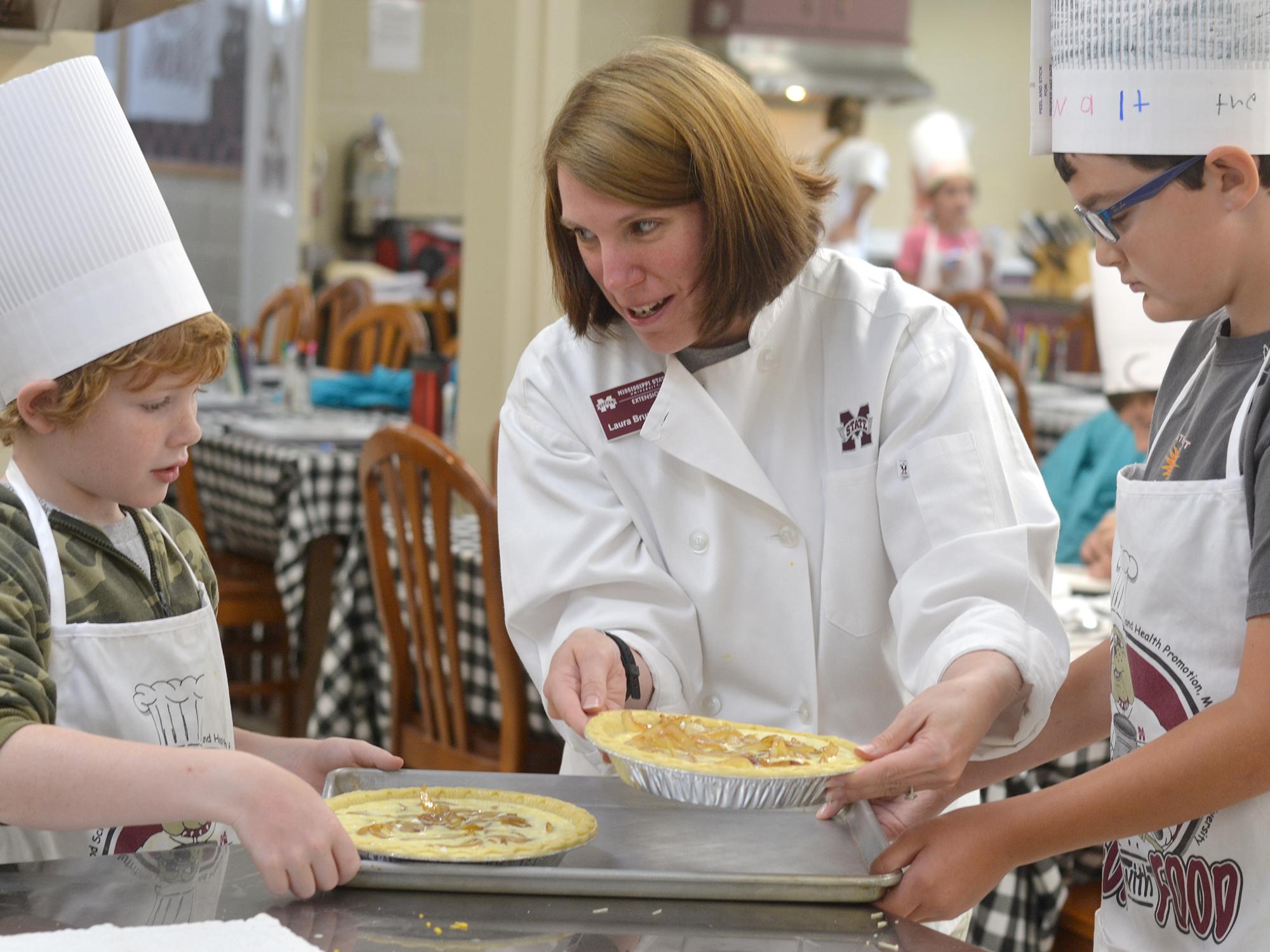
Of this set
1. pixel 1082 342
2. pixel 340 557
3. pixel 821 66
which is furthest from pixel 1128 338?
pixel 821 66

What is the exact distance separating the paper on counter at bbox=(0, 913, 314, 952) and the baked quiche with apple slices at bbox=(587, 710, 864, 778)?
0.95ft

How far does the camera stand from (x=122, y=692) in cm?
117

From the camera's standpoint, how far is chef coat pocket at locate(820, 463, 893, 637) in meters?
1.43

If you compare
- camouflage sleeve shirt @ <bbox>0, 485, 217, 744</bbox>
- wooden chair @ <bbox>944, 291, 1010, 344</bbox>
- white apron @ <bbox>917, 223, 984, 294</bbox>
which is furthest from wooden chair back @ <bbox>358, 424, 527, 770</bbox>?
white apron @ <bbox>917, 223, 984, 294</bbox>

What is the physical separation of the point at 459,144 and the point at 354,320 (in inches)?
140

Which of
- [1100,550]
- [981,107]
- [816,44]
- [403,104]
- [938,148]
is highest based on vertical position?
[816,44]

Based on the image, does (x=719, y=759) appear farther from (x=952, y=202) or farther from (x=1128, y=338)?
(x=952, y=202)

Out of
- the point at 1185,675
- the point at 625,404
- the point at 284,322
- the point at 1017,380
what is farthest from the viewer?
the point at 284,322

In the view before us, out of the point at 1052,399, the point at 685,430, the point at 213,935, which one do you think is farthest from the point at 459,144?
the point at 213,935

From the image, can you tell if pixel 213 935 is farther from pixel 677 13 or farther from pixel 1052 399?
pixel 677 13

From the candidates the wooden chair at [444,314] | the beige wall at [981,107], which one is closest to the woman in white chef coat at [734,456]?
the wooden chair at [444,314]

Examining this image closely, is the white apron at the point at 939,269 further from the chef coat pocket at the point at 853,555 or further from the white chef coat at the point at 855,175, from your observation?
the chef coat pocket at the point at 853,555

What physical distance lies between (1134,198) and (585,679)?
0.62 m

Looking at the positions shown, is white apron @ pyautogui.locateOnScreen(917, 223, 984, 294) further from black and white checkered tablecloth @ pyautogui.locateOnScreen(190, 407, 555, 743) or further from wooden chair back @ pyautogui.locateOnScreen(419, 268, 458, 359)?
black and white checkered tablecloth @ pyautogui.locateOnScreen(190, 407, 555, 743)
